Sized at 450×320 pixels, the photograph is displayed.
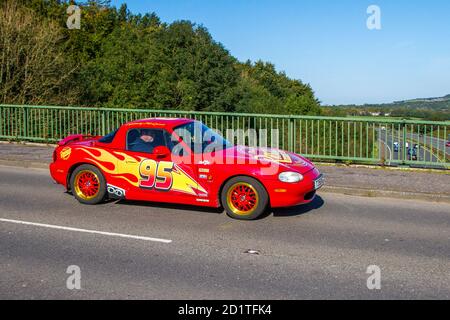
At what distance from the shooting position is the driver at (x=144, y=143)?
8602 mm

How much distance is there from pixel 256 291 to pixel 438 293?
1.77 metres

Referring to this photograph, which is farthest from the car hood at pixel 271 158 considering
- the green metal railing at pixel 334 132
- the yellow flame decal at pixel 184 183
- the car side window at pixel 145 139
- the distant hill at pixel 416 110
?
the distant hill at pixel 416 110

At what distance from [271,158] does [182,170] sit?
1.45m

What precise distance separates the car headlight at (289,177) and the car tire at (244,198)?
0.33 metres

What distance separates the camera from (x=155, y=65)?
46.8 m

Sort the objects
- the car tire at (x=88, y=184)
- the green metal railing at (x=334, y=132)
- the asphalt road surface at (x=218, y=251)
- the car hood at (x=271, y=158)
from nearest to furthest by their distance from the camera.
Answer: the asphalt road surface at (x=218, y=251) → the car hood at (x=271, y=158) → the car tire at (x=88, y=184) → the green metal railing at (x=334, y=132)

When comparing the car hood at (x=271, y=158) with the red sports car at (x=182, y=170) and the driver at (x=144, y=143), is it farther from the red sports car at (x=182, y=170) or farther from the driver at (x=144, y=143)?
the driver at (x=144, y=143)

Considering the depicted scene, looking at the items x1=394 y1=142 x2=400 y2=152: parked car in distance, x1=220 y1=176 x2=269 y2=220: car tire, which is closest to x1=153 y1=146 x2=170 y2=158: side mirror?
x1=220 y1=176 x2=269 y2=220: car tire

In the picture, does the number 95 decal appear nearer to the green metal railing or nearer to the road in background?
the green metal railing

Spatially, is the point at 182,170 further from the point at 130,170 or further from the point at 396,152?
the point at 396,152

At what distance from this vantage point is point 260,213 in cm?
784

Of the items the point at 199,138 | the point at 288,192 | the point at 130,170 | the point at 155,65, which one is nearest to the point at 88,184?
the point at 130,170

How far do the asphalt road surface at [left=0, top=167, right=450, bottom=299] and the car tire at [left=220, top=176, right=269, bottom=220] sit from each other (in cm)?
17
